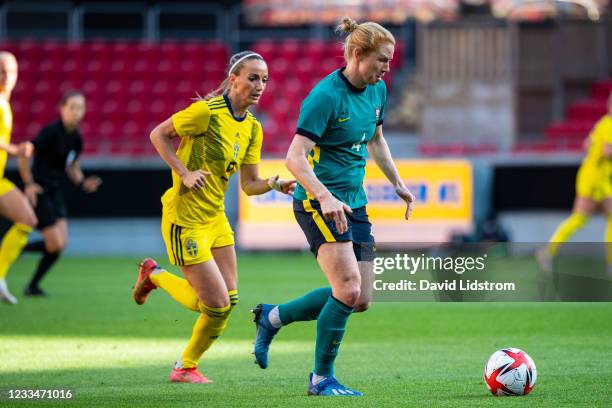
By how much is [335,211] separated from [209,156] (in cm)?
141

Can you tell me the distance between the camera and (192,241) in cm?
699

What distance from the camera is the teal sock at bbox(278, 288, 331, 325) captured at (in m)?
6.87

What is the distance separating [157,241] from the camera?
789 inches

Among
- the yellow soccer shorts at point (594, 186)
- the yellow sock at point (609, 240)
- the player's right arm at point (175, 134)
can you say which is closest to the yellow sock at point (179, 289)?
the player's right arm at point (175, 134)

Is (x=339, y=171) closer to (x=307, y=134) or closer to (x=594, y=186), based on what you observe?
(x=307, y=134)

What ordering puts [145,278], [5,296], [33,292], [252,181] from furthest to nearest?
[33,292], [5,296], [145,278], [252,181]

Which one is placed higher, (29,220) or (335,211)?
(335,211)

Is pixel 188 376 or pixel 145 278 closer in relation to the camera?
pixel 188 376

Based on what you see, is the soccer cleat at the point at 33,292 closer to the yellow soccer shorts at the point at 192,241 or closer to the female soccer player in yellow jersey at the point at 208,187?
the female soccer player in yellow jersey at the point at 208,187

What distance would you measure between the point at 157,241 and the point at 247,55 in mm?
13387

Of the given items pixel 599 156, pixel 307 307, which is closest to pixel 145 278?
pixel 307 307

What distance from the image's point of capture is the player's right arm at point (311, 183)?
593 centimetres

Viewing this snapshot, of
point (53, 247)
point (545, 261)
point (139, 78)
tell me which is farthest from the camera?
point (139, 78)

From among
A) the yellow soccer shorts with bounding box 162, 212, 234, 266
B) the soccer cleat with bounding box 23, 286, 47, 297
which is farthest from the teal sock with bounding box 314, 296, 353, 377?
the soccer cleat with bounding box 23, 286, 47, 297
